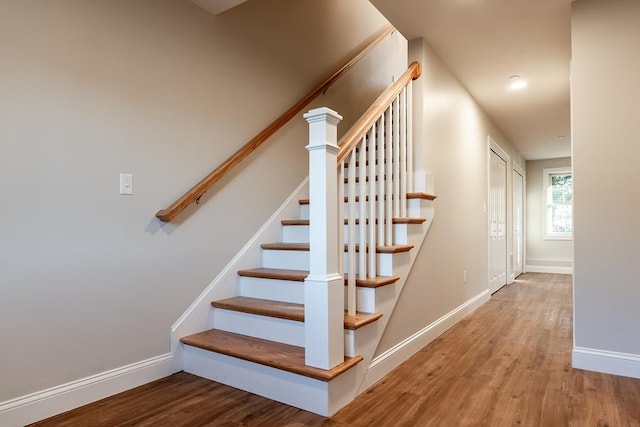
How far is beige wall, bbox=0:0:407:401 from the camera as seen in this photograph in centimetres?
162

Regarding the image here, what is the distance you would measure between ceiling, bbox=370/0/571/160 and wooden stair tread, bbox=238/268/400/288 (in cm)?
170

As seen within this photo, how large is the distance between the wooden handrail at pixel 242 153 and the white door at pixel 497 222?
2.53 meters

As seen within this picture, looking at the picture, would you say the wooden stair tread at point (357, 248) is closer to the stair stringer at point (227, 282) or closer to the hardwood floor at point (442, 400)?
the stair stringer at point (227, 282)

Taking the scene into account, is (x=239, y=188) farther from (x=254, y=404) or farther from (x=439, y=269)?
(x=439, y=269)

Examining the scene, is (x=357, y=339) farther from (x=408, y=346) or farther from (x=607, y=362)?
(x=607, y=362)

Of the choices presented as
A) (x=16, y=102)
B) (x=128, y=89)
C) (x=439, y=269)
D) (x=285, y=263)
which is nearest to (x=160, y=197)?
(x=128, y=89)

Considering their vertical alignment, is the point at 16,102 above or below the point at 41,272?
above

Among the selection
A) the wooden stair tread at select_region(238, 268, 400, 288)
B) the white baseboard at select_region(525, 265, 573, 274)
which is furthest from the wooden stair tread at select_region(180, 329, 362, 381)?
the white baseboard at select_region(525, 265, 573, 274)

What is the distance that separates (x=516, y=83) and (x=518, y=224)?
4166 mm

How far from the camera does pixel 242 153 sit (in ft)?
8.38

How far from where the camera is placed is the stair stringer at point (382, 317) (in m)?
1.90

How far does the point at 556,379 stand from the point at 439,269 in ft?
3.56

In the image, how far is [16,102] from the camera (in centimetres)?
161

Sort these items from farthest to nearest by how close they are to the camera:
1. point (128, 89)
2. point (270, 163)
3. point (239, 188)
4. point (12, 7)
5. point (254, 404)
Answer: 1. point (270, 163)
2. point (239, 188)
3. point (128, 89)
4. point (254, 404)
5. point (12, 7)
